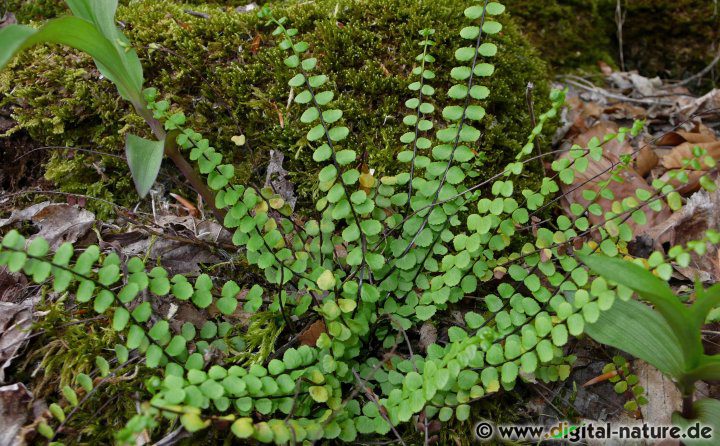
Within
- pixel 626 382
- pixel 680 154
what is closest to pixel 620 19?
pixel 680 154

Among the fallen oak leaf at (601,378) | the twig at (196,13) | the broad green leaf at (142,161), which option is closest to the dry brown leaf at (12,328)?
the broad green leaf at (142,161)

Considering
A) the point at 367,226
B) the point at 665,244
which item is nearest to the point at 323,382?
the point at 367,226

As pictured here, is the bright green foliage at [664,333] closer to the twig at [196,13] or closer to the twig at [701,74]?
the twig at [196,13]

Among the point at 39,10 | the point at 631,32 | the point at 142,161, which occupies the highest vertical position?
the point at 39,10

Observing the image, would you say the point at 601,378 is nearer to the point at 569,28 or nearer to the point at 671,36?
the point at 569,28

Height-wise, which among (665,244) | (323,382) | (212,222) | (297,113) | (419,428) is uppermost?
(297,113)

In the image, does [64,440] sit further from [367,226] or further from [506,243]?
[506,243]

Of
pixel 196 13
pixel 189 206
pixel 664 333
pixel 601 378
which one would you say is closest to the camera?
pixel 664 333
